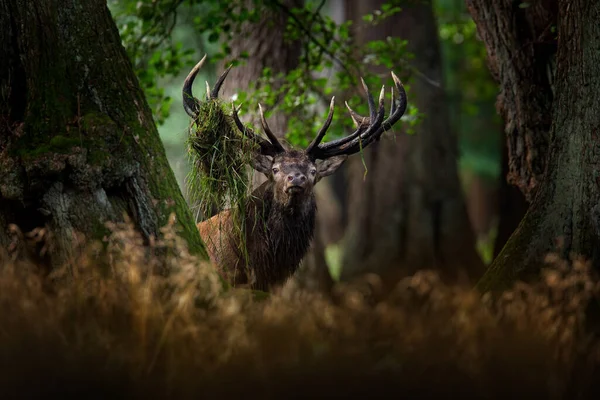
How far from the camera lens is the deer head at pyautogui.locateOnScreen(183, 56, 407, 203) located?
8.27 m

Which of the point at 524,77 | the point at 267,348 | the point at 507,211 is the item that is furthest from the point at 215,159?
the point at 507,211

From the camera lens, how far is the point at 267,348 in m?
4.10

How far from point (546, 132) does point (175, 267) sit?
4299mm

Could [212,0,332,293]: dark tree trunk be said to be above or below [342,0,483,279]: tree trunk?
above

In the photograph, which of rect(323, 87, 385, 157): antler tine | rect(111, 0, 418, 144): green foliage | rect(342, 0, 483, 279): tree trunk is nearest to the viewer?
rect(323, 87, 385, 157): antler tine

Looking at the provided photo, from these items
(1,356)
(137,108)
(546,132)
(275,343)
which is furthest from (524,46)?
(1,356)

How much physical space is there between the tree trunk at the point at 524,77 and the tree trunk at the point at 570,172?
53.6 inches

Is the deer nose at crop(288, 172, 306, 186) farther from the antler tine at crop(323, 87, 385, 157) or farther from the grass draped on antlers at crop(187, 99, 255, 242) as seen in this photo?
the grass draped on antlers at crop(187, 99, 255, 242)

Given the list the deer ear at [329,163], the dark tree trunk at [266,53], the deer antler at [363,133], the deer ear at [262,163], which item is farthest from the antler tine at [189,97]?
the dark tree trunk at [266,53]

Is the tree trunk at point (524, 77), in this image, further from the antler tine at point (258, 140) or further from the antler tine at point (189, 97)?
the antler tine at point (189, 97)

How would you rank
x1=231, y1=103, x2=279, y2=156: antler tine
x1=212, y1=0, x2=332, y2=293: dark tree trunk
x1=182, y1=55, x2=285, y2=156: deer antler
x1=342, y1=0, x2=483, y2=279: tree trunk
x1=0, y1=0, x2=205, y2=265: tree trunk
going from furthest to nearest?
x1=342, y1=0, x2=483, y2=279: tree trunk
x1=212, y1=0, x2=332, y2=293: dark tree trunk
x1=231, y1=103, x2=279, y2=156: antler tine
x1=182, y1=55, x2=285, y2=156: deer antler
x1=0, y1=0, x2=205, y2=265: tree trunk

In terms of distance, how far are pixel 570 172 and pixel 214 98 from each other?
302 cm

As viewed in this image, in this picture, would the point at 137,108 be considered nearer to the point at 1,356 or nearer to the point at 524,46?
the point at 1,356

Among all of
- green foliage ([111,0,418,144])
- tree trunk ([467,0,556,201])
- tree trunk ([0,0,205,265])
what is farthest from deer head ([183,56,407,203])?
tree trunk ([0,0,205,265])
